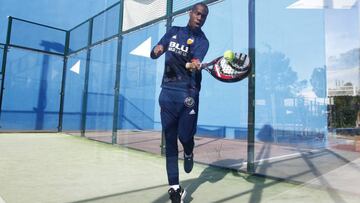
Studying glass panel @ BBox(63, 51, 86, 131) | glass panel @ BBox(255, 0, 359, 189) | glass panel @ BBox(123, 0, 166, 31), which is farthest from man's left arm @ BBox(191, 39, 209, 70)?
glass panel @ BBox(63, 51, 86, 131)

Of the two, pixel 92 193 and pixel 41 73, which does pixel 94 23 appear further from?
pixel 92 193

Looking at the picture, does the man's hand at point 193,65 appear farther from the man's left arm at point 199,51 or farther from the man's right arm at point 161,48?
the man's right arm at point 161,48

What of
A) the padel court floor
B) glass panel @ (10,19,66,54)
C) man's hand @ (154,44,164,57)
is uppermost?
glass panel @ (10,19,66,54)

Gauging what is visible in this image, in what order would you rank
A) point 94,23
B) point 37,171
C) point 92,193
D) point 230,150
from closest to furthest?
1. point 92,193
2. point 37,171
3. point 230,150
4. point 94,23

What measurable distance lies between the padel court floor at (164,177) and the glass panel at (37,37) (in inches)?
169

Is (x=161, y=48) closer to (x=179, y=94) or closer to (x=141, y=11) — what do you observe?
(x=179, y=94)

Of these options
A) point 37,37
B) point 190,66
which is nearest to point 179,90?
point 190,66

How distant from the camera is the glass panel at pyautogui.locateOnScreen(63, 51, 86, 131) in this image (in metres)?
7.66

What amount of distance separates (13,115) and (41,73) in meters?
1.34

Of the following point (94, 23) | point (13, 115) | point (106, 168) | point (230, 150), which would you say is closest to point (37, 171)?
point (106, 168)

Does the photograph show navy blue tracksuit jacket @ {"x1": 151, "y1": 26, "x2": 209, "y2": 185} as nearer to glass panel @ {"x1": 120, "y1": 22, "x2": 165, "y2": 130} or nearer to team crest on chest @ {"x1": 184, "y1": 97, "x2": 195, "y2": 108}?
team crest on chest @ {"x1": 184, "y1": 97, "x2": 195, "y2": 108}

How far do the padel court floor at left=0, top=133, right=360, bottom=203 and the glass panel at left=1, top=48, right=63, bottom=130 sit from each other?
11.3 feet

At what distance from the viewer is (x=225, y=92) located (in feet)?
13.7

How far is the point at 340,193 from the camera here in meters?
2.63
